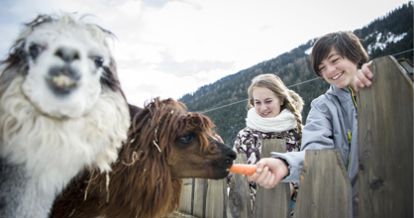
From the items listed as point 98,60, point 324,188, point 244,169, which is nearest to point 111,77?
point 98,60

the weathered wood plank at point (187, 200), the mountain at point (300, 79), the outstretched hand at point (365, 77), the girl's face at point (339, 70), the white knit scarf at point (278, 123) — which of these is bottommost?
the weathered wood plank at point (187, 200)

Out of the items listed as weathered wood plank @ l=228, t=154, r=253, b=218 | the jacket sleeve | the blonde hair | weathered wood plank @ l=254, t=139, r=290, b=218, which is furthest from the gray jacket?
the blonde hair

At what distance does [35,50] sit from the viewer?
778 millimetres

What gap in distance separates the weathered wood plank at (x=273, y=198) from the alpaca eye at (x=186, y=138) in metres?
0.97

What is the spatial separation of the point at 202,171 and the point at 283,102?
2.00 metres

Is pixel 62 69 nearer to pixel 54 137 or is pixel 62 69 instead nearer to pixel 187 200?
pixel 54 137

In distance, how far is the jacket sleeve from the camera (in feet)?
6.29

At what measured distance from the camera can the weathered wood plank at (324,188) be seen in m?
1.73

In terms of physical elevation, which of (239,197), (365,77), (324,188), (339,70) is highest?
(339,70)

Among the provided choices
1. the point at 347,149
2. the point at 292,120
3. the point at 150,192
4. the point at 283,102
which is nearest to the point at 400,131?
the point at 347,149

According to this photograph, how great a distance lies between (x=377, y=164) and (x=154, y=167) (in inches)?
36.9

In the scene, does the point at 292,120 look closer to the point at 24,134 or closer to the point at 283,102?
the point at 283,102

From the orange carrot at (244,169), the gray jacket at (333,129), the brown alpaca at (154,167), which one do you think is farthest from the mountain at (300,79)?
the brown alpaca at (154,167)

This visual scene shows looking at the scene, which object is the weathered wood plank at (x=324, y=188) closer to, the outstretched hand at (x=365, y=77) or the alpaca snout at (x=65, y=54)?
the outstretched hand at (x=365, y=77)
